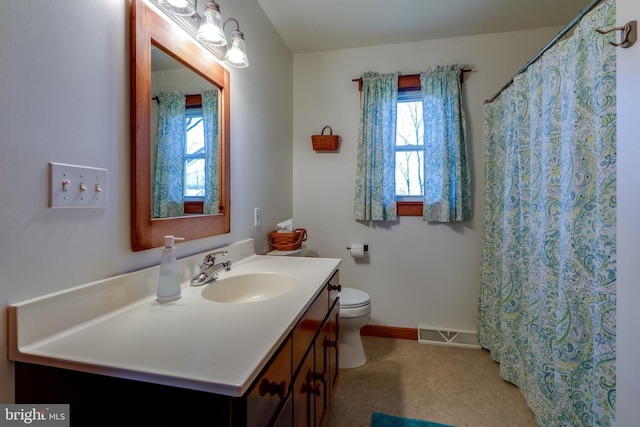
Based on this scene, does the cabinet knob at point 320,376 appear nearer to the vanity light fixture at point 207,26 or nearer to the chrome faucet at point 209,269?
the chrome faucet at point 209,269

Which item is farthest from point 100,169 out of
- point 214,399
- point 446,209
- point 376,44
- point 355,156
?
point 376,44

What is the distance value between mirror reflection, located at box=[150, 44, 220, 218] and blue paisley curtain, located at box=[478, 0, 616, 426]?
61.3 inches

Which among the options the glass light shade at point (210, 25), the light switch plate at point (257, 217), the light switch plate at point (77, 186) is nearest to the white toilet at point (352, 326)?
the light switch plate at point (257, 217)

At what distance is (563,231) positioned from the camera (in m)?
1.25

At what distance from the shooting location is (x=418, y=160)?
7.93 ft

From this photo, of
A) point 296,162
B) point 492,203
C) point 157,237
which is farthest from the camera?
point 296,162

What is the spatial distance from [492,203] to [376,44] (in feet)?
5.14

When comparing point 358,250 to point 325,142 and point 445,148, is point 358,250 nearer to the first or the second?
point 325,142

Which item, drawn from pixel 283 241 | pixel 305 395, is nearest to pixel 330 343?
pixel 305 395

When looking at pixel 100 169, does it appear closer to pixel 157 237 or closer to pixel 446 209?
pixel 157 237

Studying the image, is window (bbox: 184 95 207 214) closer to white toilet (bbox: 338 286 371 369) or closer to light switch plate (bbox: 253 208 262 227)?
light switch plate (bbox: 253 208 262 227)

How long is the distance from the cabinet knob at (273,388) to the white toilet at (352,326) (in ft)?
3.71


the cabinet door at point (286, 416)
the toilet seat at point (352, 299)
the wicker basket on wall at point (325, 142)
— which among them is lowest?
the toilet seat at point (352, 299)

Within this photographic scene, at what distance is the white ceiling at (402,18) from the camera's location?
1909mm
